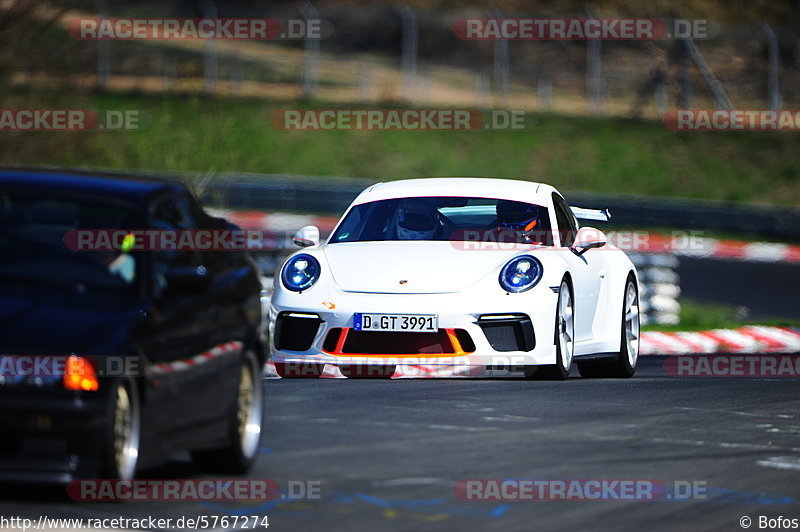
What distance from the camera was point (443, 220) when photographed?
1112cm

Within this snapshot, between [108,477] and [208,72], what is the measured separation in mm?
35882

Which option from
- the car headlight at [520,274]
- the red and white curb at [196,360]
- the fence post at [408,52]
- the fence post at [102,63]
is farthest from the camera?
the fence post at [102,63]

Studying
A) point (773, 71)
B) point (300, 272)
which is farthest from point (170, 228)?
point (773, 71)

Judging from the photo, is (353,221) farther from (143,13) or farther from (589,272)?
(143,13)

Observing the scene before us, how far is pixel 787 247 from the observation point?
31.1 metres

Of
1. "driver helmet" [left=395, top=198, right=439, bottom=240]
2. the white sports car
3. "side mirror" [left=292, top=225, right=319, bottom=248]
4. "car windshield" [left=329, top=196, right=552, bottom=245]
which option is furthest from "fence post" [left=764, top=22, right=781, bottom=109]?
"side mirror" [left=292, top=225, right=319, bottom=248]

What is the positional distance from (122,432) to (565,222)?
20.1ft

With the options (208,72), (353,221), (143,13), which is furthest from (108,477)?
(143,13)

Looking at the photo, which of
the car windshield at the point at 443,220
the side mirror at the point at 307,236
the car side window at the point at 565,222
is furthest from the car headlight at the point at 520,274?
the side mirror at the point at 307,236

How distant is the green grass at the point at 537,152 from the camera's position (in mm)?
38625

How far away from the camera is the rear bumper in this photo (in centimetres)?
548

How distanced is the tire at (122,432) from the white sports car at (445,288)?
3862 millimetres

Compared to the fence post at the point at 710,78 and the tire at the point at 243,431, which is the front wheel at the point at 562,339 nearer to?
the tire at the point at 243,431

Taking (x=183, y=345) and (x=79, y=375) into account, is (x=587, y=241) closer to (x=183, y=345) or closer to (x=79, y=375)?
(x=183, y=345)
